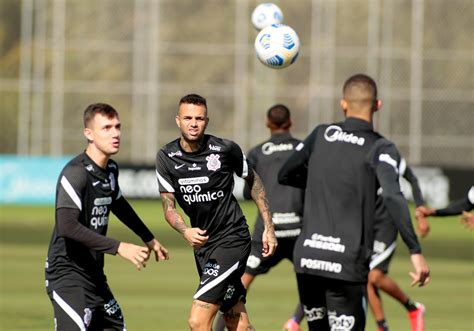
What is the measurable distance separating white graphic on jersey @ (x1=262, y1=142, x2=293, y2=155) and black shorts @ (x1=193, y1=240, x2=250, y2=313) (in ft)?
11.8

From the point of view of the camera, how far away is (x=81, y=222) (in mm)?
8797

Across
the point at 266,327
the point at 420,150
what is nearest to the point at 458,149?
the point at 420,150

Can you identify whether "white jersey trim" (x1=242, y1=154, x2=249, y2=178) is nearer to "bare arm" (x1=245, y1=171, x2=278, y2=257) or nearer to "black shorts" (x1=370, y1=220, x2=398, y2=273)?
"bare arm" (x1=245, y1=171, x2=278, y2=257)

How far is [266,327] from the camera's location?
1283 centimetres

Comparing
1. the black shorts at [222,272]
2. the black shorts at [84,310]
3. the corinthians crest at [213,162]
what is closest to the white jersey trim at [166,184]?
the corinthians crest at [213,162]

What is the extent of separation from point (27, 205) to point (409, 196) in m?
11.6

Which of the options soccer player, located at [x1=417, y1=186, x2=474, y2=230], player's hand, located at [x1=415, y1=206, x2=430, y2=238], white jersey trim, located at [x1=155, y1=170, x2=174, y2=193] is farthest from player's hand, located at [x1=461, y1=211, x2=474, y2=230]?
white jersey trim, located at [x1=155, y1=170, x2=174, y2=193]

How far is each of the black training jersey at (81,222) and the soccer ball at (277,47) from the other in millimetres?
3304

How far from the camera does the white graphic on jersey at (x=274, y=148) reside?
13242 millimetres

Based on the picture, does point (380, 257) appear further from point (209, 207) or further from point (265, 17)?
point (209, 207)

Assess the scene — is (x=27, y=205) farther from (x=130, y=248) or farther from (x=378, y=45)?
(x=130, y=248)

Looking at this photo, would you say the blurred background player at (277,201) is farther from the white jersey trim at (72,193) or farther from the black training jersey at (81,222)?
the white jersey trim at (72,193)

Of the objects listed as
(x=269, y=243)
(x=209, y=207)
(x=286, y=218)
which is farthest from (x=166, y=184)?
(x=286, y=218)

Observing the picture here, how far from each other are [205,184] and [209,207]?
0.20 metres
